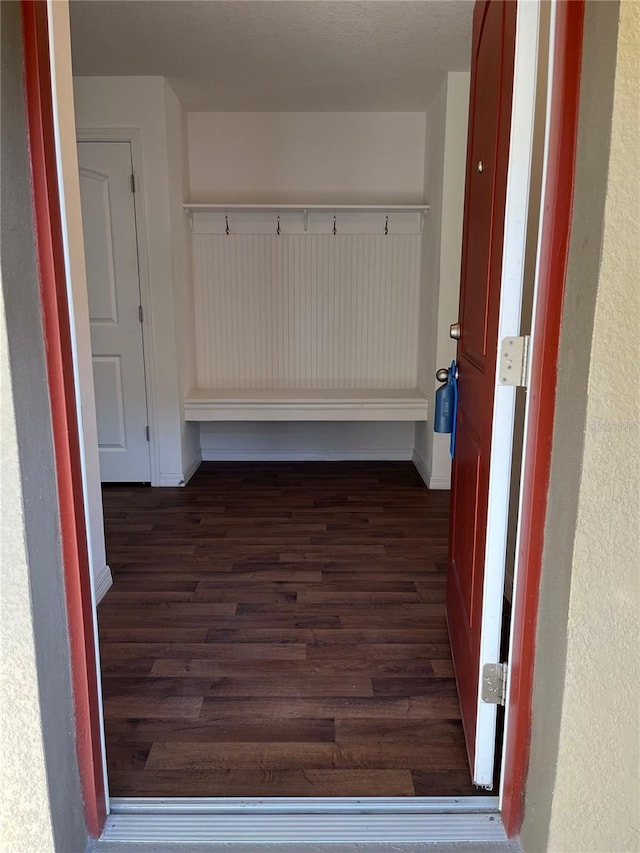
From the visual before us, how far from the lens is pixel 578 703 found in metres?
1.08

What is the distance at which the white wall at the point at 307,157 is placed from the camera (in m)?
4.00

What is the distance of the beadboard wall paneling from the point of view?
13.6ft

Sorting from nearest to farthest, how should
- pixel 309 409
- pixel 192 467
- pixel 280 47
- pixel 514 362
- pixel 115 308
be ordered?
pixel 514 362 → pixel 280 47 → pixel 115 308 → pixel 309 409 → pixel 192 467

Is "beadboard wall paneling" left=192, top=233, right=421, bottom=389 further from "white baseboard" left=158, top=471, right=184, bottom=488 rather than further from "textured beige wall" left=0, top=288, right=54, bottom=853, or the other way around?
"textured beige wall" left=0, top=288, right=54, bottom=853

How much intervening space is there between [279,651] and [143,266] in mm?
2540

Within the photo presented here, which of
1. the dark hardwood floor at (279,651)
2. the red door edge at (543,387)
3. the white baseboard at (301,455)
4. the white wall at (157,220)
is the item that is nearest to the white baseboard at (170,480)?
the white wall at (157,220)

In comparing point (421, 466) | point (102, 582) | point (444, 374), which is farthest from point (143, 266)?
point (444, 374)

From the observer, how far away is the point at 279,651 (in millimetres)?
2092

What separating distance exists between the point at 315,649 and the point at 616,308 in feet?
5.22

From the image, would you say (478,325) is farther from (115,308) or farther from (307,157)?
(307,157)

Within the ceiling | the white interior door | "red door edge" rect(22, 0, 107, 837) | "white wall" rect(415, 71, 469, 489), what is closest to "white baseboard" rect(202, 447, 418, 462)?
"white wall" rect(415, 71, 469, 489)

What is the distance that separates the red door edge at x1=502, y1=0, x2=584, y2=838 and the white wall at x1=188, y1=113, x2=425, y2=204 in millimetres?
3221

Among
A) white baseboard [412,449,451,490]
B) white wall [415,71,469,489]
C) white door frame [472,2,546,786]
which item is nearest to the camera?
white door frame [472,2,546,786]

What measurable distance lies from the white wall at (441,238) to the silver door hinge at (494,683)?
2.38 meters
